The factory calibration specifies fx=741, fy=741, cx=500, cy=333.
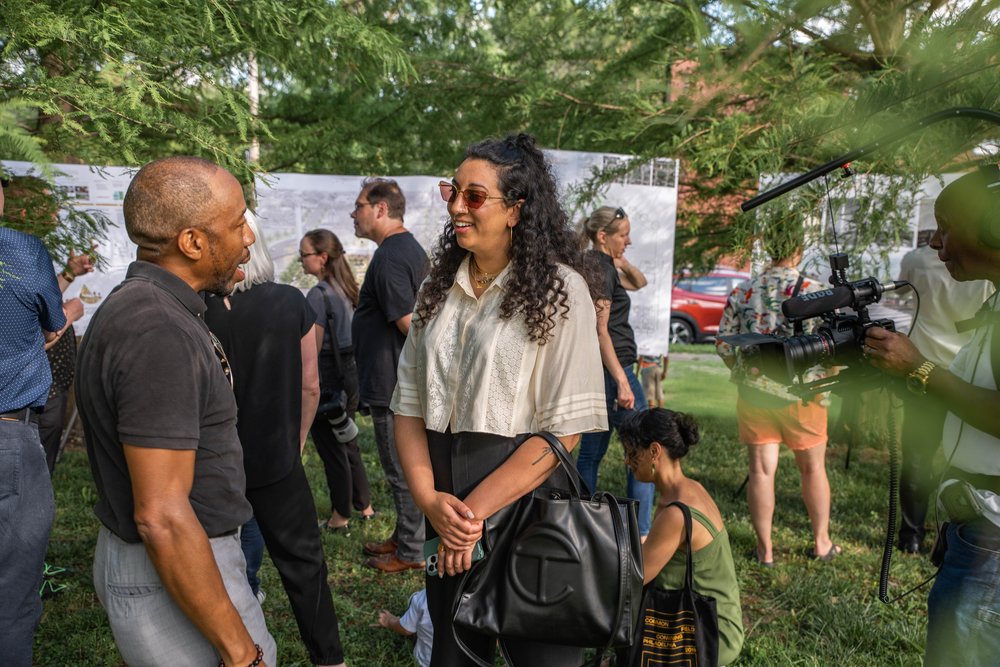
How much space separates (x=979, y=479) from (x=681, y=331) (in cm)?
1450

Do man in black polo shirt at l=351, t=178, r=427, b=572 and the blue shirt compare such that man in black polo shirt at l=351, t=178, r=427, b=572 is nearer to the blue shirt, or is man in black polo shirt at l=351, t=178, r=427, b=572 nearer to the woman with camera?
the woman with camera

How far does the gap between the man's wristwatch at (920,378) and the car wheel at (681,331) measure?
14228 mm

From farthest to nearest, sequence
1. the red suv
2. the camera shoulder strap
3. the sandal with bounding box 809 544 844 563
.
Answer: the red suv → the sandal with bounding box 809 544 844 563 → the camera shoulder strap

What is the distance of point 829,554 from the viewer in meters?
4.47

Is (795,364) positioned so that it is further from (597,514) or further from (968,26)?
(968,26)

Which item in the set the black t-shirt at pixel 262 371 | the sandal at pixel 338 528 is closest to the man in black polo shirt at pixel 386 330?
the sandal at pixel 338 528

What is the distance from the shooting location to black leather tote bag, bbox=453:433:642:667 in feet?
6.34

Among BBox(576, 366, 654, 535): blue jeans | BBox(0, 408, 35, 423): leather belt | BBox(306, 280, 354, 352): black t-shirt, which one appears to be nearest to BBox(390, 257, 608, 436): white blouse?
BBox(0, 408, 35, 423): leather belt

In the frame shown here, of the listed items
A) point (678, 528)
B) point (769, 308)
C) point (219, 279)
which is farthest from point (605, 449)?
point (219, 279)

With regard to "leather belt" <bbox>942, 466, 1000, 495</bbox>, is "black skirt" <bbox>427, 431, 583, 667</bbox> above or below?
below

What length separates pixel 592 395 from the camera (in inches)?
82.4

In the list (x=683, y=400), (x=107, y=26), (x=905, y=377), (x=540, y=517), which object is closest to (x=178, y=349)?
(x=540, y=517)

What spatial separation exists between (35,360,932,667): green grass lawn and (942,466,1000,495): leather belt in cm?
165

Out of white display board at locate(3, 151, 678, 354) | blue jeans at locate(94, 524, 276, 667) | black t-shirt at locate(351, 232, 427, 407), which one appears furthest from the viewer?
white display board at locate(3, 151, 678, 354)
